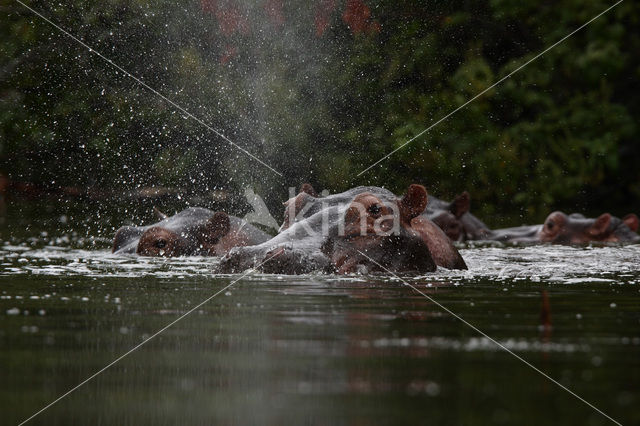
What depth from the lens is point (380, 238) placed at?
8.02m

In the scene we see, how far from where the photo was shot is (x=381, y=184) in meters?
21.8

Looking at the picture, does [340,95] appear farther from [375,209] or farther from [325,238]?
[325,238]

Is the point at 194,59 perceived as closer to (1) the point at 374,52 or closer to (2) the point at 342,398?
(1) the point at 374,52

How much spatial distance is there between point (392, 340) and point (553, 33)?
18.9 meters

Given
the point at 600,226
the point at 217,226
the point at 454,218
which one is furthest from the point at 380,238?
the point at 600,226

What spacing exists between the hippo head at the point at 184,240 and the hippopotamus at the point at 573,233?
4.66 metres

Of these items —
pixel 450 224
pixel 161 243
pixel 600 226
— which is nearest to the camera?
pixel 161 243

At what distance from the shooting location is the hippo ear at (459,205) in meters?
13.8

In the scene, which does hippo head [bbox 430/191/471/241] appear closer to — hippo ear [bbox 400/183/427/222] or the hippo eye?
hippo ear [bbox 400/183/427/222]

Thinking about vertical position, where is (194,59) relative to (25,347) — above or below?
above

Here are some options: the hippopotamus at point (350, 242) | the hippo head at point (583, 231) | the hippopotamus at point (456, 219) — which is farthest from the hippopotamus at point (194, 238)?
the hippo head at point (583, 231)

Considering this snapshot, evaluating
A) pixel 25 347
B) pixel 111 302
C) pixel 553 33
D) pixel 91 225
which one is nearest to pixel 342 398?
pixel 25 347

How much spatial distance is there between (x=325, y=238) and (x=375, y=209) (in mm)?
459

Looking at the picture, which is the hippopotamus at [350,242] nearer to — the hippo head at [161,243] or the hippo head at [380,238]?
the hippo head at [380,238]
